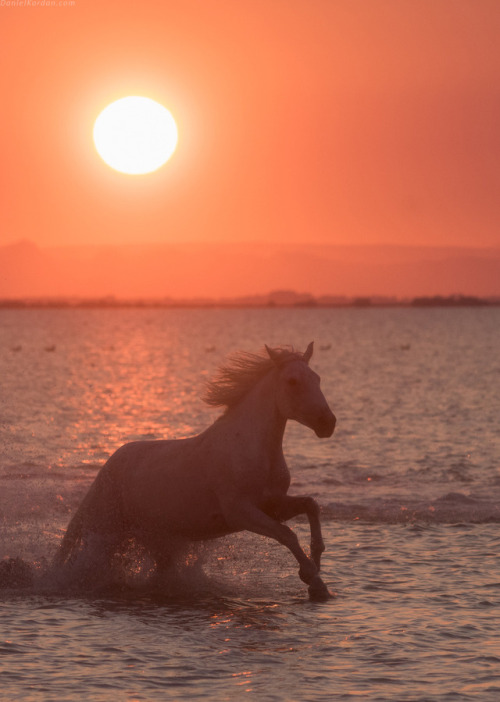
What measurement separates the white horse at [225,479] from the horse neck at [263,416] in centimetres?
1

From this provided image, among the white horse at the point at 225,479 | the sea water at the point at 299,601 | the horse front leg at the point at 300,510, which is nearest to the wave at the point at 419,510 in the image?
the sea water at the point at 299,601

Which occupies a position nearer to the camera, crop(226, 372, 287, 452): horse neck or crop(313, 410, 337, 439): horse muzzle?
crop(313, 410, 337, 439): horse muzzle

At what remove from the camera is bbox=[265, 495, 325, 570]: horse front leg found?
11.9 metres

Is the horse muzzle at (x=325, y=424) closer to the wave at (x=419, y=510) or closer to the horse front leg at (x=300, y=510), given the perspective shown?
the horse front leg at (x=300, y=510)

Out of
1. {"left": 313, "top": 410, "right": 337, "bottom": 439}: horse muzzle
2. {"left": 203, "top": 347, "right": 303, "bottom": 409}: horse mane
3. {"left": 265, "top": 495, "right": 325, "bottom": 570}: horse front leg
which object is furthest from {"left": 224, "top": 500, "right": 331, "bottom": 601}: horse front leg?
{"left": 203, "top": 347, "right": 303, "bottom": 409}: horse mane

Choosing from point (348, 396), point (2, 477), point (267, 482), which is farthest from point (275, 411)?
point (348, 396)

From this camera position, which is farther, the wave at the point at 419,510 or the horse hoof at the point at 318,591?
the wave at the point at 419,510

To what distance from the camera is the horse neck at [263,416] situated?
12.0 metres

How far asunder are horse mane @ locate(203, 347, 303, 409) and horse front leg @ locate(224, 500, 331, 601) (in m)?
1.23

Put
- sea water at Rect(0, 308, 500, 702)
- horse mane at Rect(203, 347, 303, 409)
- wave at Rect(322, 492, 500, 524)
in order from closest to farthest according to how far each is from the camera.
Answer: sea water at Rect(0, 308, 500, 702)
horse mane at Rect(203, 347, 303, 409)
wave at Rect(322, 492, 500, 524)

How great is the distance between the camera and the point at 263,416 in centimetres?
1203

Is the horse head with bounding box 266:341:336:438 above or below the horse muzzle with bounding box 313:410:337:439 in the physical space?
above

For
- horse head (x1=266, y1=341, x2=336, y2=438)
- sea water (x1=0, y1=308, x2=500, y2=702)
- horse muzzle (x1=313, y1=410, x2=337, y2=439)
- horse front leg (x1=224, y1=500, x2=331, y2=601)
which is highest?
horse head (x1=266, y1=341, x2=336, y2=438)

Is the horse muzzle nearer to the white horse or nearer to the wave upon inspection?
the white horse
